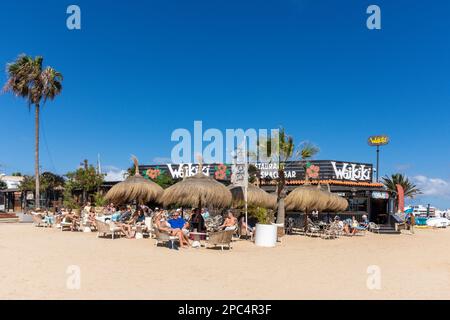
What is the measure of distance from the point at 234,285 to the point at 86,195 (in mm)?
31901

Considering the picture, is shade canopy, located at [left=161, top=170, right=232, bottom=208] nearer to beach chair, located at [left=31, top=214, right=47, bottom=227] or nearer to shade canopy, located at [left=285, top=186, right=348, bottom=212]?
shade canopy, located at [left=285, top=186, right=348, bottom=212]

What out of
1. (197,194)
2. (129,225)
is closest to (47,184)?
(129,225)

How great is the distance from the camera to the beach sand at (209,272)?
6.74m

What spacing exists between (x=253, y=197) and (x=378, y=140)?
3061 cm

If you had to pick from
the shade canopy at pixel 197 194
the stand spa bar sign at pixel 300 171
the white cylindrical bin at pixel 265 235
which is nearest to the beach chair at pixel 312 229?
the white cylindrical bin at pixel 265 235

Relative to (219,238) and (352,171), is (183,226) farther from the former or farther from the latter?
(352,171)

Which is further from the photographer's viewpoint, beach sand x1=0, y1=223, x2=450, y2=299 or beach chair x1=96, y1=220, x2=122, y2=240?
beach chair x1=96, y1=220, x2=122, y2=240

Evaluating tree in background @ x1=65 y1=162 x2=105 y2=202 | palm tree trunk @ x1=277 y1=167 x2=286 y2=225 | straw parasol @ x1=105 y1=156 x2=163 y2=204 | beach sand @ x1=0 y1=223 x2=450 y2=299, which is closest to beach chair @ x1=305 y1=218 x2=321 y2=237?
palm tree trunk @ x1=277 y1=167 x2=286 y2=225

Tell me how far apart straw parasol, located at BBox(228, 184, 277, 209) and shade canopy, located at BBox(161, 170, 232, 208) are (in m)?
1.57

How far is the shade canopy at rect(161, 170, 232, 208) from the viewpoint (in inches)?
561

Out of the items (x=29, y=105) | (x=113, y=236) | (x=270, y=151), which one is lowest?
(x=113, y=236)
